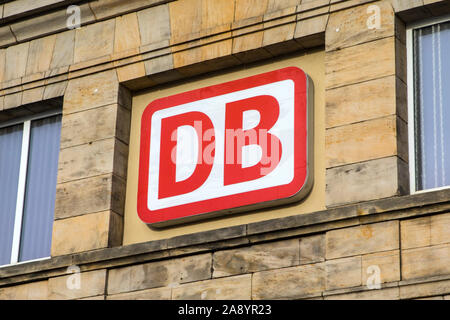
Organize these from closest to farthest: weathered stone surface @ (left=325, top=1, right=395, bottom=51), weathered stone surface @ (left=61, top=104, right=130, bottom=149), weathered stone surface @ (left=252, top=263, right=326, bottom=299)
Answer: weathered stone surface @ (left=252, top=263, right=326, bottom=299) < weathered stone surface @ (left=325, top=1, right=395, bottom=51) < weathered stone surface @ (left=61, top=104, right=130, bottom=149)

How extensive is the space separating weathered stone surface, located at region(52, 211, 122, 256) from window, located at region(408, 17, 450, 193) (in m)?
4.39

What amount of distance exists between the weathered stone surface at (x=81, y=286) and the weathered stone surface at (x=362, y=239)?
341cm

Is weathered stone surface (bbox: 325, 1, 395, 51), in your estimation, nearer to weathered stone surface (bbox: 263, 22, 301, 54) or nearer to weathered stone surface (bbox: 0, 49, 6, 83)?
weathered stone surface (bbox: 263, 22, 301, 54)

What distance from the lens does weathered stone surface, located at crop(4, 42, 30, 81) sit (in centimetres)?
1995


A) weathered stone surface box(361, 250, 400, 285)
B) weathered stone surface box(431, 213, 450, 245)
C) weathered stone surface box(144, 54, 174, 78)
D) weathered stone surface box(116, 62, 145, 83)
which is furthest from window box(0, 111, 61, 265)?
weathered stone surface box(431, 213, 450, 245)

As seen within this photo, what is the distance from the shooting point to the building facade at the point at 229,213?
623 inches

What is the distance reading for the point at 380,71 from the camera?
54.5 feet

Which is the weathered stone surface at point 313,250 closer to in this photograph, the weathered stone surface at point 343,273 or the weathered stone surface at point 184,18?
the weathered stone surface at point 343,273

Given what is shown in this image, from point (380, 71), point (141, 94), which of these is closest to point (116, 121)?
point (141, 94)

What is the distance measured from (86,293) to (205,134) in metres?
2.73

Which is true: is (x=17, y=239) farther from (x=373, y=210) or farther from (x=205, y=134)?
(x=373, y=210)

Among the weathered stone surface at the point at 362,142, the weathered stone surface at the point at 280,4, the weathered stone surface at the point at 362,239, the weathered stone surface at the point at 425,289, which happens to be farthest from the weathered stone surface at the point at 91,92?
the weathered stone surface at the point at 425,289

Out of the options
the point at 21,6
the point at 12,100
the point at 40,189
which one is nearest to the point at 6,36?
the point at 21,6

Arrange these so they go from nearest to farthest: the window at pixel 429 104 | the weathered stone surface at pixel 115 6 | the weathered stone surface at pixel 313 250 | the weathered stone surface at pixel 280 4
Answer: the weathered stone surface at pixel 313 250, the window at pixel 429 104, the weathered stone surface at pixel 280 4, the weathered stone surface at pixel 115 6
